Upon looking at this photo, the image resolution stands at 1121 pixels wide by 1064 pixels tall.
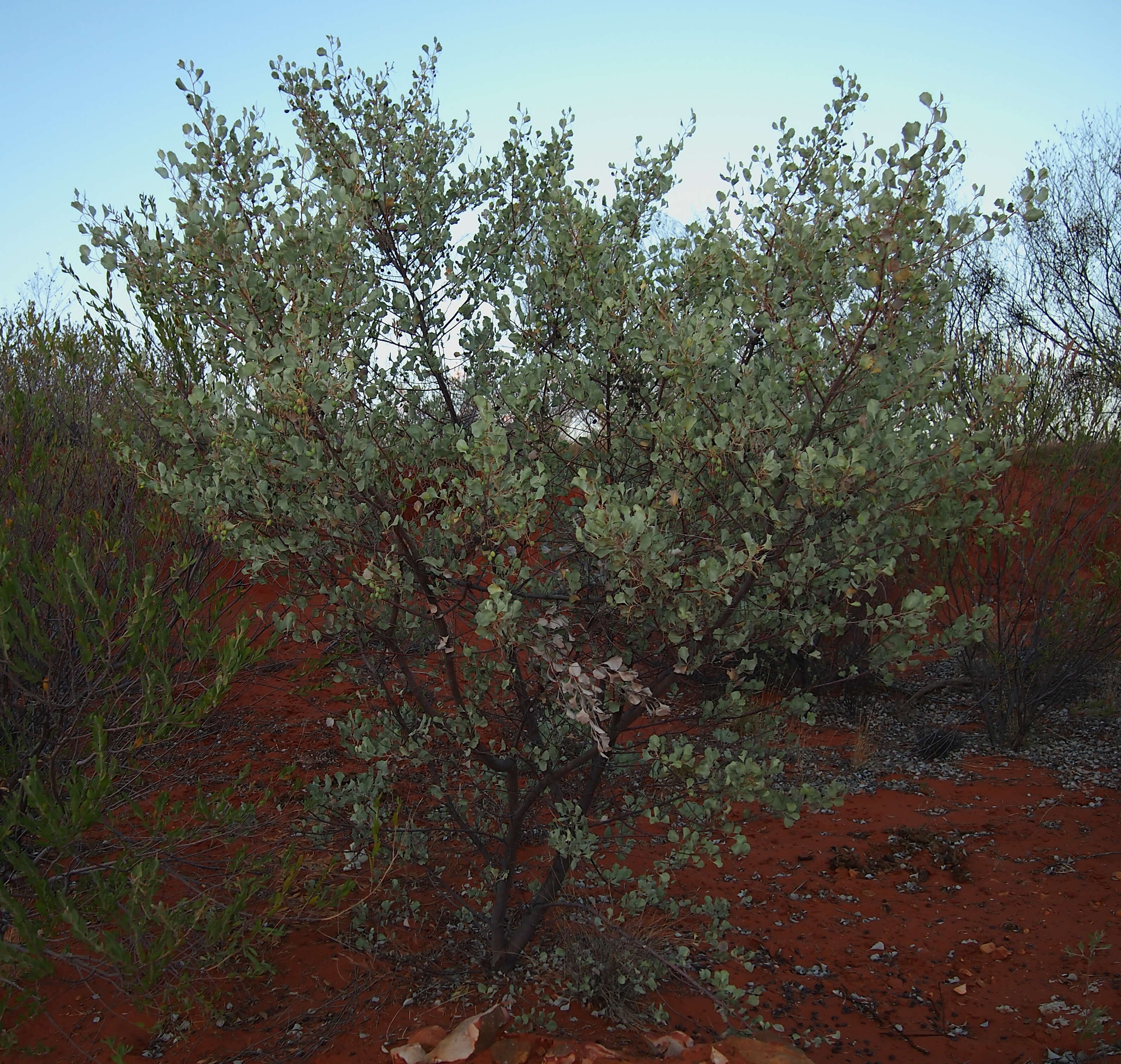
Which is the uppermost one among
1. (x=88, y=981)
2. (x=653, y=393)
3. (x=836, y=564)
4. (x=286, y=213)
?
(x=286, y=213)

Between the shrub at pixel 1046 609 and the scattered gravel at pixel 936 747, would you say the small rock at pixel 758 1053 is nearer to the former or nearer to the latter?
the scattered gravel at pixel 936 747

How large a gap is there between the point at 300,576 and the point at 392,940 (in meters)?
1.65

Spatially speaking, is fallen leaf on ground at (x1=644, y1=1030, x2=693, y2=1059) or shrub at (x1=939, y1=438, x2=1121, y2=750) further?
shrub at (x1=939, y1=438, x2=1121, y2=750)

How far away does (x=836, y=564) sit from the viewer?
280 cm

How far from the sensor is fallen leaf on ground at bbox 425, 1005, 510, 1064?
8.73ft

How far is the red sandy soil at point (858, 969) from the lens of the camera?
123 inches

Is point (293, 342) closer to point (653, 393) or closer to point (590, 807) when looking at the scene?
point (653, 393)

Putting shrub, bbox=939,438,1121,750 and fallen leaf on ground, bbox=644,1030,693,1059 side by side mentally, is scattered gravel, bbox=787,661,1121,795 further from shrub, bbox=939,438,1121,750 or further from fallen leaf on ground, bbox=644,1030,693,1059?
fallen leaf on ground, bbox=644,1030,693,1059

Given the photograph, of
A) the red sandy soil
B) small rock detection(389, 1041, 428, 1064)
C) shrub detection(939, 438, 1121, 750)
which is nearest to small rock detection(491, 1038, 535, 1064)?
small rock detection(389, 1041, 428, 1064)

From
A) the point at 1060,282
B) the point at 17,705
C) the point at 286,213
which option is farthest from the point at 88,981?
the point at 1060,282

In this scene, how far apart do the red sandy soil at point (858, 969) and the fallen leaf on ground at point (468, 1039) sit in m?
0.36

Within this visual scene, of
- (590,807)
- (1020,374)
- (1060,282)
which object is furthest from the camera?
(1060,282)

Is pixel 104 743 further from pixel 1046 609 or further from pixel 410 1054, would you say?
pixel 1046 609

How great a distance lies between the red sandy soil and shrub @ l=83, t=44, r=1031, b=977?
0.52m
